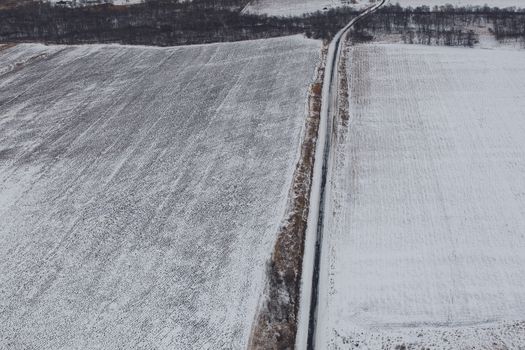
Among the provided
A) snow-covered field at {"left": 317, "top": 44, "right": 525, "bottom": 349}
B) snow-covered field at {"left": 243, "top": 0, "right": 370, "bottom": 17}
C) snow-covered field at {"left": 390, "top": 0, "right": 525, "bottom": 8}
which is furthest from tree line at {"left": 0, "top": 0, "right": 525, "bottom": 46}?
snow-covered field at {"left": 317, "top": 44, "right": 525, "bottom": 349}

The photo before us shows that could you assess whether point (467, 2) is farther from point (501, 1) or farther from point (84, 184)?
point (84, 184)

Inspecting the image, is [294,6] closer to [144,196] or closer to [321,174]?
[321,174]

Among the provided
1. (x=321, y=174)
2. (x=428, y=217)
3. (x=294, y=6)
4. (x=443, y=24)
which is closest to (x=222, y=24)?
(x=294, y=6)

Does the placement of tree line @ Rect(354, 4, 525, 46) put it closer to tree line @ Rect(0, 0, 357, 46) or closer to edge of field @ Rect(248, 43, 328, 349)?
tree line @ Rect(0, 0, 357, 46)

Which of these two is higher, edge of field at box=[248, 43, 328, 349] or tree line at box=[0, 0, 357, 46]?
tree line at box=[0, 0, 357, 46]

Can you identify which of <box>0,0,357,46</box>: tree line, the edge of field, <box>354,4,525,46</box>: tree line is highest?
<box>0,0,357,46</box>: tree line

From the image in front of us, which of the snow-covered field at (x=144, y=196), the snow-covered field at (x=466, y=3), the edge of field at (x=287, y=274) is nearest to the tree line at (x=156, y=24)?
the snow-covered field at (x=144, y=196)

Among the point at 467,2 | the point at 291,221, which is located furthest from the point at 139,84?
the point at 467,2
